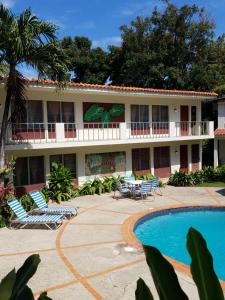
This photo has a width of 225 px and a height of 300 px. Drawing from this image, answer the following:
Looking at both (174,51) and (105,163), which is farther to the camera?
(174,51)

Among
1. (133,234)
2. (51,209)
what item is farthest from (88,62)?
(133,234)

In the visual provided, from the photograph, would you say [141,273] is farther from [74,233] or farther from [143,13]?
[143,13]

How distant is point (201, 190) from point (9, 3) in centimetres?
1422

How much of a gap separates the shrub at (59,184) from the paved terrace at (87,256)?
1.75 m

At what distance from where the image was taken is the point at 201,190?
20578mm

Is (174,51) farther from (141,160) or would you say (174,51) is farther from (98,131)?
(98,131)

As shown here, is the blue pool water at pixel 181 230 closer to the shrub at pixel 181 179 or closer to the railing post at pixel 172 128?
the shrub at pixel 181 179

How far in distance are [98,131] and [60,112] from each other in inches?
105

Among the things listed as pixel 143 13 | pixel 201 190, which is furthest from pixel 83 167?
pixel 143 13

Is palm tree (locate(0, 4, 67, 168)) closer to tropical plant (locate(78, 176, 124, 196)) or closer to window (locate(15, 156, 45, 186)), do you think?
window (locate(15, 156, 45, 186))

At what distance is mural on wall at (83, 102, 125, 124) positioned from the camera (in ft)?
67.2

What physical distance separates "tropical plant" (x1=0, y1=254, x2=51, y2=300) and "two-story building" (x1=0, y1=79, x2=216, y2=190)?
14.1m

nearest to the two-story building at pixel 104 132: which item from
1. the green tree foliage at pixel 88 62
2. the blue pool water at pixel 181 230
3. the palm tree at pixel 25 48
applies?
the palm tree at pixel 25 48

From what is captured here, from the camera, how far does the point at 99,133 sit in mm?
20766
